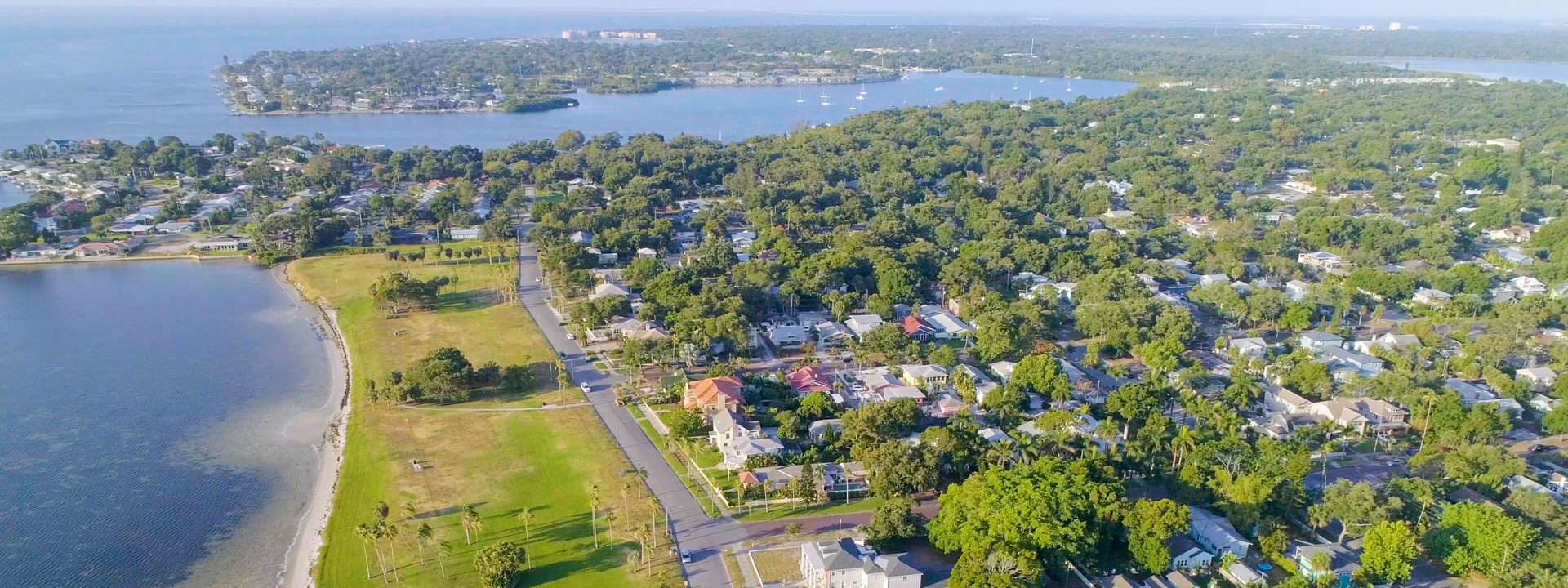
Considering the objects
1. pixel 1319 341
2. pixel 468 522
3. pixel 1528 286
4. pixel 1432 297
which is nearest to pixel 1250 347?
pixel 1319 341

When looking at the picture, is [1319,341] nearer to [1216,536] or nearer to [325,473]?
[1216,536]

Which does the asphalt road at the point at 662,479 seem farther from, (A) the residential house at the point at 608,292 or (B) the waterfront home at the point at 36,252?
(B) the waterfront home at the point at 36,252

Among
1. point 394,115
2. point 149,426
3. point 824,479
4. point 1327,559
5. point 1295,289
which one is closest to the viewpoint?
point 1327,559

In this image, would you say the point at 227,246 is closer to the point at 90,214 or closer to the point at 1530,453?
the point at 90,214

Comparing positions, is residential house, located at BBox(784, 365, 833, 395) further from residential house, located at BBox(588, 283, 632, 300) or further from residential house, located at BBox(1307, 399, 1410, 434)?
residential house, located at BBox(1307, 399, 1410, 434)

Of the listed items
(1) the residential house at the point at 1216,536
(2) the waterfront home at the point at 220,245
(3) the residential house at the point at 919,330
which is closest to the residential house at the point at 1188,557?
(1) the residential house at the point at 1216,536

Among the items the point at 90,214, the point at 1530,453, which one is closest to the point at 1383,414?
the point at 1530,453
